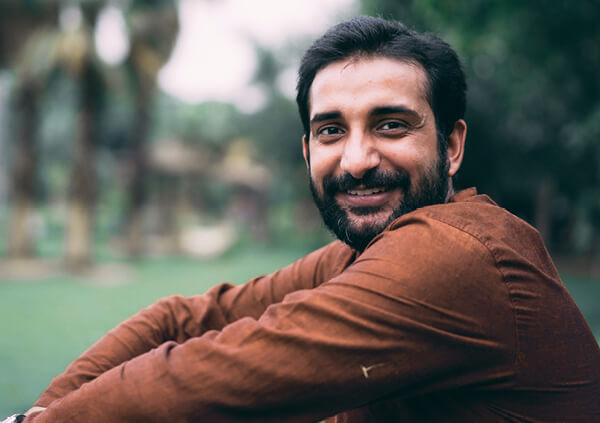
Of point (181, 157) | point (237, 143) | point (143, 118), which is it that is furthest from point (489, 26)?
point (237, 143)

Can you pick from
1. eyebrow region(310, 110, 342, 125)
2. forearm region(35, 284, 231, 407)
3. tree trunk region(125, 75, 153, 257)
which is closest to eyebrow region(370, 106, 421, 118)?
eyebrow region(310, 110, 342, 125)

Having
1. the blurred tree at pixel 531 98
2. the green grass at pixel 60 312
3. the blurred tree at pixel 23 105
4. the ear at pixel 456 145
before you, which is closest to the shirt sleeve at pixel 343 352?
the ear at pixel 456 145

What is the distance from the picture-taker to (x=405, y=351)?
3.77ft

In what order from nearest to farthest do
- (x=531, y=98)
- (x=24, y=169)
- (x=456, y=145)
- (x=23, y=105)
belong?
(x=456, y=145), (x=531, y=98), (x=23, y=105), (x=24, y=169)

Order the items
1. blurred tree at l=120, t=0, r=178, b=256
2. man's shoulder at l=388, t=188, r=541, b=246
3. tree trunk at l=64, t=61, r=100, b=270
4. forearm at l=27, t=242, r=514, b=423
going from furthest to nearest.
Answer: tree trunk at l=64, t=61, r=100, b=270 < blurred tree at l=120, t=0, r=178, b=256 < man's shoulder at l=388, t=188, r=541, b=246 < forearm at l=27, t=242, r=514, b=423

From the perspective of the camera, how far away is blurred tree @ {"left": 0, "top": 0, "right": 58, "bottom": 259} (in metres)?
13.9

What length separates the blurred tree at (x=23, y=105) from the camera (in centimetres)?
1385

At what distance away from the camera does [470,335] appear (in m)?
1.19

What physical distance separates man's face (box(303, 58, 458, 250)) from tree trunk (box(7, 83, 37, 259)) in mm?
15187

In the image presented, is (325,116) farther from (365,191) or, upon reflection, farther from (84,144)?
(84,144)

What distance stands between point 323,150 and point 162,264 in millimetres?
17557

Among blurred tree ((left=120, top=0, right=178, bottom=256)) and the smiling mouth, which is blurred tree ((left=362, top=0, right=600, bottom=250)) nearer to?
the smiling mouth

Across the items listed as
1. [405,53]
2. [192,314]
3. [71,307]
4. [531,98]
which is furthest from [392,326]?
[531,98]

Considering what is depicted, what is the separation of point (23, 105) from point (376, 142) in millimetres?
15629
